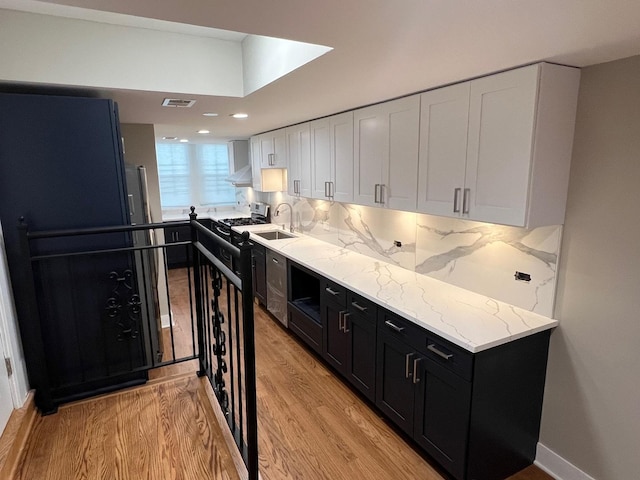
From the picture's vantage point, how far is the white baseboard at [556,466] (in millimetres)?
2025

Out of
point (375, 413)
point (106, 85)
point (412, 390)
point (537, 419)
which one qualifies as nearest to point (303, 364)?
point (375, 413)

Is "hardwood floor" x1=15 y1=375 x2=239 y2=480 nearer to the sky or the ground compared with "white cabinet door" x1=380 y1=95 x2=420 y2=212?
nearer to the ground

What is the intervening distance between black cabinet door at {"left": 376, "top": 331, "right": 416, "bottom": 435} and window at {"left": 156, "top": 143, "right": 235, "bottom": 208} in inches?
241

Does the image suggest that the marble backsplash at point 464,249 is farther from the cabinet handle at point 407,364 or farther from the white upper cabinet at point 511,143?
the cabinet handle at point 407,364

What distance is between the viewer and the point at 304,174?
4.09 m

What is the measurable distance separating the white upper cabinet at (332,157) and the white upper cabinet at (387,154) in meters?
0.12

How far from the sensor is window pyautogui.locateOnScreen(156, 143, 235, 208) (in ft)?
23.7


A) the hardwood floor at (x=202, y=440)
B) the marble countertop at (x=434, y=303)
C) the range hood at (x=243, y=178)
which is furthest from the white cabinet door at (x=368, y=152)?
the range hood at (x=243, y=178)

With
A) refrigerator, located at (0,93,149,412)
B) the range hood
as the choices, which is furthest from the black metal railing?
the range hood

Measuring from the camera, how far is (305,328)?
356 centimetres

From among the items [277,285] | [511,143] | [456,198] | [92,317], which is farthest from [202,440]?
[511,143]

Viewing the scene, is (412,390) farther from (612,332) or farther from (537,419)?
(612,332)

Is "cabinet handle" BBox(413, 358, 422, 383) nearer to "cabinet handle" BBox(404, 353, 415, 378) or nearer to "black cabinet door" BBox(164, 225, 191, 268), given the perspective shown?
"cabinet handle" BBox(404, 353, 415, 378)

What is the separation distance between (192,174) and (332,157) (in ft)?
16.0
